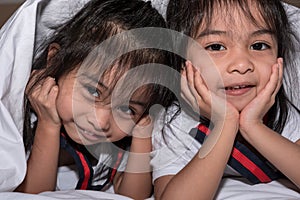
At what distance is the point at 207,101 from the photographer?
103cm

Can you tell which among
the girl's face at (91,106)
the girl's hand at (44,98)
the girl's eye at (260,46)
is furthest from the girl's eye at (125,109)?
the girl's eye at (260,46)

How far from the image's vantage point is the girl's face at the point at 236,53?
3.34 feet

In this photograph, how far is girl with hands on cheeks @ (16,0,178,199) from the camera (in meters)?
1.01

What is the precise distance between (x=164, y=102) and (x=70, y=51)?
0.19m

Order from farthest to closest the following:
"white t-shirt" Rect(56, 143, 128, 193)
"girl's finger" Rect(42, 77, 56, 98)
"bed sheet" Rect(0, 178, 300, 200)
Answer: "white t-shirt" Rect(56, 143, 128, 193)
"girl's finger" Rect(42, 77, 56, 98)
"bed sheet" Rect(0, 178, 300, 200)

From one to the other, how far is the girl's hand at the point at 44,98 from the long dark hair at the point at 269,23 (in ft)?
0.69

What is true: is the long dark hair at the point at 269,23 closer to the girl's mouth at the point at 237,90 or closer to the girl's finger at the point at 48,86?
the girl's mouth at the point at 237,90

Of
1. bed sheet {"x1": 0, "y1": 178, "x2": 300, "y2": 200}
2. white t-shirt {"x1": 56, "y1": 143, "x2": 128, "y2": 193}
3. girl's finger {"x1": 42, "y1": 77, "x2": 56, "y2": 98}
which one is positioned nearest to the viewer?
bed sheet {"x1": 0, "y1": 178, "x2": 300, "y2": 200}

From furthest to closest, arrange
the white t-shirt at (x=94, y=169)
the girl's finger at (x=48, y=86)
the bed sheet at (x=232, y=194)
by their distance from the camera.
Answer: the white t-shirt at (x=94, y=169) → the girl's finger at (x=48, y=86) → the bed sheet at (x=232, y=194)

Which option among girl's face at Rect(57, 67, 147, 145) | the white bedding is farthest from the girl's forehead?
the white bedding

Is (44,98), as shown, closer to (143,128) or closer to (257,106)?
(143,128)

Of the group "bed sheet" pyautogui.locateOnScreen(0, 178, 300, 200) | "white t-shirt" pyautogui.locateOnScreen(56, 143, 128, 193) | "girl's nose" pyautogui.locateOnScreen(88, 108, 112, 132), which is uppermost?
"girl's nose" pyautogui.locateOnScreen(88, 108, 112, 132)

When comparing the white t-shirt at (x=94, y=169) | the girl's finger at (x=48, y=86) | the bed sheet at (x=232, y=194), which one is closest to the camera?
the bed sheet at (x=232, y=194)

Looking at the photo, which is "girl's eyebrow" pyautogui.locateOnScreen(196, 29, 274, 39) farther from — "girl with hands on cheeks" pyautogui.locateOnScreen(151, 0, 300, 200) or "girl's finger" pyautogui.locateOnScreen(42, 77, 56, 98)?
"girl's finger" pyautogui.locateOnScreen(42, 77, 56, 98)
